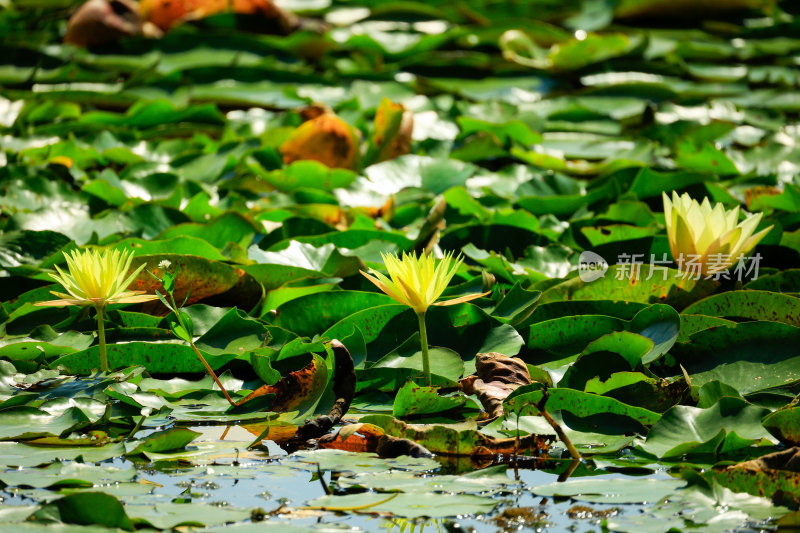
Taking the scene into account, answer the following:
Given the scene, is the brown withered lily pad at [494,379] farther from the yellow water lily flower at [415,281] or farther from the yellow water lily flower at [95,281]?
the yellow water lily flower at [95,281]

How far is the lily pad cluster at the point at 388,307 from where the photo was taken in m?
1.12

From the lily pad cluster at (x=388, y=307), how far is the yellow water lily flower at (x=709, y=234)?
37 millimetres

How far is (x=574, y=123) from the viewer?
3.48 meters

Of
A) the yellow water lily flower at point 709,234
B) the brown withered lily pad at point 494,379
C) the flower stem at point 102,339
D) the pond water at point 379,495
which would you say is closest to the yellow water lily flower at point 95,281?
the flower stem at point 102,339

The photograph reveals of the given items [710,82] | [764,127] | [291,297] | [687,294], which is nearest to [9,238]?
[291,297]

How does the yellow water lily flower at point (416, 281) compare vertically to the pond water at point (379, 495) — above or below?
above

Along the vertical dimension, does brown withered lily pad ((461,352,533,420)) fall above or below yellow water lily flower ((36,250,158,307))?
below

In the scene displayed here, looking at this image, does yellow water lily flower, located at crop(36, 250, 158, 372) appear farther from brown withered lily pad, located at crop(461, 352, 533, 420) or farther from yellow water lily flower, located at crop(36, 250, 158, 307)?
brown withered lily pad, located at crop(461, 352, 533, 420)

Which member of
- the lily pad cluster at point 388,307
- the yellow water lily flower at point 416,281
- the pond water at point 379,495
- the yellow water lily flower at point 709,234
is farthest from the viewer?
the yellow water lily flower at point 709,234

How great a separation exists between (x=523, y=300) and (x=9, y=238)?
111 centimetres

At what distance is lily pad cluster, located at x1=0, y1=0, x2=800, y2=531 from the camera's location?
3.67ft

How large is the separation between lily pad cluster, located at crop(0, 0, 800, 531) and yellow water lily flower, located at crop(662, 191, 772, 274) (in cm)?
4

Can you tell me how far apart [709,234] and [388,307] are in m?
0.63

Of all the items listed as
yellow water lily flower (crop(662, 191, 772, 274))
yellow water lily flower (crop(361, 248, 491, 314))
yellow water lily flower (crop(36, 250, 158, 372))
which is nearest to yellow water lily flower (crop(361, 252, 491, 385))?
yellow water lily flower (crop(361, 248, 491, 314))
